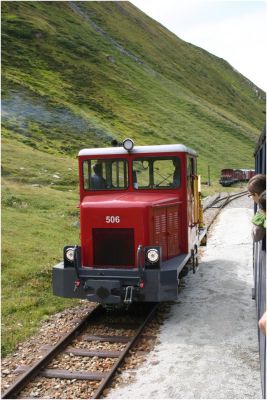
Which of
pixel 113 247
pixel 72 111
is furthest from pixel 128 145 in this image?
pixel 72 111

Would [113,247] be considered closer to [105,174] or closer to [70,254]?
[70,254]

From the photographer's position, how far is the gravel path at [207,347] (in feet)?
21.3

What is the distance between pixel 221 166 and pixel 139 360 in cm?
5811

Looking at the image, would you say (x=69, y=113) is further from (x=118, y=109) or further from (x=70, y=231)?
(x=70, y=231)

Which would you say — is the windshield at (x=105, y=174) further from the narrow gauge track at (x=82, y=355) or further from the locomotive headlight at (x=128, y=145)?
the narrow gauge track at (x=82, y=355)

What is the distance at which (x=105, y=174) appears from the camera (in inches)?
397

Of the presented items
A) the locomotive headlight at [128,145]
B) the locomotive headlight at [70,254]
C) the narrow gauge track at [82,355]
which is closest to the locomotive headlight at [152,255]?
the narrow gauge track at [82,355]

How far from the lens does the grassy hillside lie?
14.4 meters

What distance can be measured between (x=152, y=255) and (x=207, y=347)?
183cm

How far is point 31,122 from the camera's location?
49.5m

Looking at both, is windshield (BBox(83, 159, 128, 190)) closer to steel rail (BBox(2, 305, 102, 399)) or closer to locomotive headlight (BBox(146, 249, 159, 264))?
locomotive headlight (BBox(146, 249, 159, 264))

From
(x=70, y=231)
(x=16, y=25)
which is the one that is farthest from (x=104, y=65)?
(x=70, y=231)

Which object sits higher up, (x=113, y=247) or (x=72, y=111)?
(x=72, y=111)

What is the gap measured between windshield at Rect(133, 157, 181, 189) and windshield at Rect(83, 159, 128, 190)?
0.25 m
